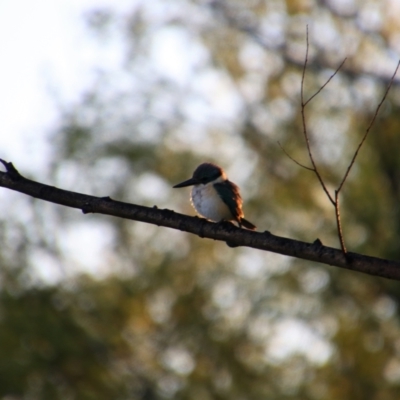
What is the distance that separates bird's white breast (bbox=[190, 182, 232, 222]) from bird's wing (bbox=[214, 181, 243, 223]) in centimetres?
3

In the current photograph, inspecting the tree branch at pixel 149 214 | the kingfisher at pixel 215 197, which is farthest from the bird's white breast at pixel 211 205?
the tree branch at pixel 149 214

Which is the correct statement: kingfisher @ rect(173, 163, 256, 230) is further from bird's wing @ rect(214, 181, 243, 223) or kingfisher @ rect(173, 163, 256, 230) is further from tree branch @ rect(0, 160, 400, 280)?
tree branch @ rect(0, 160, 400, 280)

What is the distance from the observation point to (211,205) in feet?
22.2

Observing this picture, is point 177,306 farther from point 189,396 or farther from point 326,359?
point 326,359

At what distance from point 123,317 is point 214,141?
11.7 feet

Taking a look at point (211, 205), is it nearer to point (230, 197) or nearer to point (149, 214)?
point (230, 197)

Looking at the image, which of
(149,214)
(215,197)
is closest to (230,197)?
(215,197)

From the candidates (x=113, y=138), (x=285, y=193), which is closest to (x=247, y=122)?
(x=285, y=193)

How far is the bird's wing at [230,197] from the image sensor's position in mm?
6808

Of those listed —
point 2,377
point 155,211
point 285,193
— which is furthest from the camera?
point 285,193

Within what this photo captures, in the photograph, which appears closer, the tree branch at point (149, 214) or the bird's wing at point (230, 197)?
the tree branch at point (149, 214)

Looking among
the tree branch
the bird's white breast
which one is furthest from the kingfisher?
the tree branch

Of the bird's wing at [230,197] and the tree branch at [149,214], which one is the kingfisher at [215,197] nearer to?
the bird's wing at [230,197]

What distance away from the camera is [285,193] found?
13328mm
